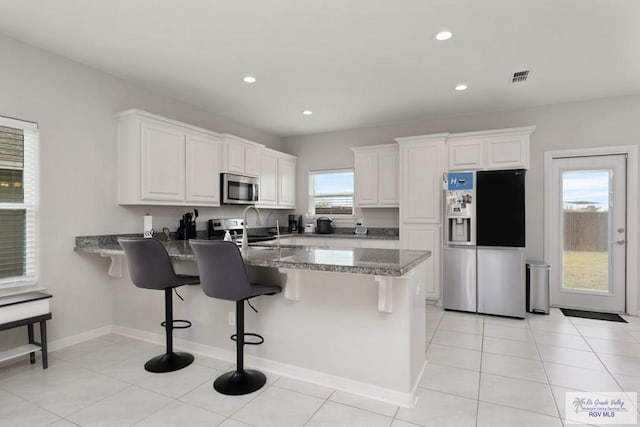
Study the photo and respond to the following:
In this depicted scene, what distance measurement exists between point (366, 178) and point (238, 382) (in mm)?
3586

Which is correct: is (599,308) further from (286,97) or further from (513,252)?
(286,97)

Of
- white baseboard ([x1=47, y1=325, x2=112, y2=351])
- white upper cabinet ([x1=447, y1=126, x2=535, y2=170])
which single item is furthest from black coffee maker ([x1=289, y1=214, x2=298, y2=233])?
white baseboard ([x1=47, y1=325, x2=112, y2=351])

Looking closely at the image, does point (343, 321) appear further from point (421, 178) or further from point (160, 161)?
point (421, 178)

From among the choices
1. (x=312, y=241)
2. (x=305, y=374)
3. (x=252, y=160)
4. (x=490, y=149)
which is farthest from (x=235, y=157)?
(x=490, y=149)

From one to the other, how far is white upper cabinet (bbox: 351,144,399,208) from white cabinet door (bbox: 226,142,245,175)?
1756 millimetres

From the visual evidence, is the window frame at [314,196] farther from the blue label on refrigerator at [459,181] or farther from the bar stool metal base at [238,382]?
the bar stool metal base at [238,382]

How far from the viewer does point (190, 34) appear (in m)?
2.66

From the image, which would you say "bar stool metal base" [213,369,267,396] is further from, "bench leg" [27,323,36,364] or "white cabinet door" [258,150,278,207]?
"white cabinet door" [258,150,278,207]

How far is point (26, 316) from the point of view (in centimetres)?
255

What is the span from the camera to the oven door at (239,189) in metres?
4.39

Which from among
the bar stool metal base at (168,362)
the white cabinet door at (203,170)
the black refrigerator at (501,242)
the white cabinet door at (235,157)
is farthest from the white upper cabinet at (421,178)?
the bar stool metal base at (168,362)

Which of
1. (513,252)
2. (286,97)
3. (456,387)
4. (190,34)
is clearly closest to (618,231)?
(513,252)

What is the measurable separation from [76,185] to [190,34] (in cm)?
177

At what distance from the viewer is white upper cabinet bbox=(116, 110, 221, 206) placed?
11.0ft
